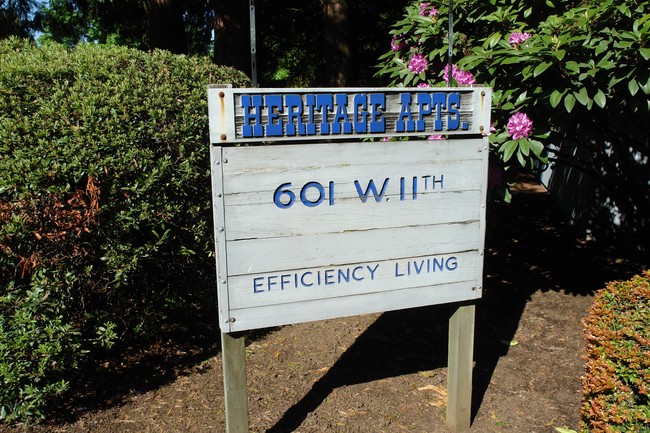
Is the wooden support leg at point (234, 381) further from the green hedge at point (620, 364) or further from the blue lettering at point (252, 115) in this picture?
the green hedge at point (620, 364)

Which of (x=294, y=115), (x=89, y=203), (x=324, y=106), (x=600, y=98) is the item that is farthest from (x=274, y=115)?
(x=600, y=98)

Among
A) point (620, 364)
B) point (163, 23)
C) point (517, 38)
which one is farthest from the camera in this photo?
point (163, 23)

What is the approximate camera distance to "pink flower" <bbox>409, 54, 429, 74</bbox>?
4711 mm

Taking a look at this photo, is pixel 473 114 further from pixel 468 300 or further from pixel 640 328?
pixel 640 328

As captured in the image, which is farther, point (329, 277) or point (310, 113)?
point (329, 277)

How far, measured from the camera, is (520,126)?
13.2 feet

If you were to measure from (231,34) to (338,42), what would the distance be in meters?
1.62

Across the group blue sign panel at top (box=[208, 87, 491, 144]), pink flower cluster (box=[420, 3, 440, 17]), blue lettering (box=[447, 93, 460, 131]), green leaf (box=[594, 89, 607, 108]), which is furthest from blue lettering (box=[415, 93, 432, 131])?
pink flower cluster (box=[420, 3, 440, 17])

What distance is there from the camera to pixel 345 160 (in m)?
3.00

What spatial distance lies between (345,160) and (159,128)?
1.48 m

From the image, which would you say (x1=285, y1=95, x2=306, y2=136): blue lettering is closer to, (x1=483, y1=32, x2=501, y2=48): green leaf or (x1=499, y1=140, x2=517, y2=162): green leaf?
(x1=499, y1=140, x2=517, y2=162): green leaf

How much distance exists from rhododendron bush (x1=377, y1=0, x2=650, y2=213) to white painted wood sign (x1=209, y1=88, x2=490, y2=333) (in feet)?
2.04

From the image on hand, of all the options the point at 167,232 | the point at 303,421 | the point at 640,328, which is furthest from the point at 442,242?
the point at 167,232

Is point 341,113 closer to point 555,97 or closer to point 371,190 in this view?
point 371,190
